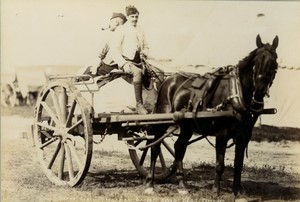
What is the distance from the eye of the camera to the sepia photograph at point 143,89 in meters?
4.56

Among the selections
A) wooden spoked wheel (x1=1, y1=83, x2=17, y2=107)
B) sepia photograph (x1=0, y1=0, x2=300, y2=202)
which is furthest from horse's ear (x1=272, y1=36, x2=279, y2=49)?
wooden spoked wheel (x1=1, y1=83, x2=17, y2=107)

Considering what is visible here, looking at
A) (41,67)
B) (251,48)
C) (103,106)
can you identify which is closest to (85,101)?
(103,106)

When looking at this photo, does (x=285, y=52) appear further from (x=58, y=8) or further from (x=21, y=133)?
(x=21, y=133)

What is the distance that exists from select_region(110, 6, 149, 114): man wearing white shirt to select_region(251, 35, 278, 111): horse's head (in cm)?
93

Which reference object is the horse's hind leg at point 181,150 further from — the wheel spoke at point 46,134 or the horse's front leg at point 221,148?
the wheel spoke at point 46,134

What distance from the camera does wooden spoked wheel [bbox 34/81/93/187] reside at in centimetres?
452

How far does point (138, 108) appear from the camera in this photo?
4.67 meters

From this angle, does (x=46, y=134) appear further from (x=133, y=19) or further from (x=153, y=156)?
(x=133, y=19)

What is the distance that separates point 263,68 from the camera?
4.17 m

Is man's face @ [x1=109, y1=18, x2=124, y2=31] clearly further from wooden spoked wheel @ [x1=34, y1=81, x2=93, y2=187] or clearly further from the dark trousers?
wooden spoked wheel @ [x1=34, y1=81, x2=93, y2=187]

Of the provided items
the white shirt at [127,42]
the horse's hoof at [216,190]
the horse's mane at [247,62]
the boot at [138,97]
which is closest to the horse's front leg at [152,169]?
the boot at [138,97]

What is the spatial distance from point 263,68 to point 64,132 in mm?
1641

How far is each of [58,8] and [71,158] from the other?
3.90ft

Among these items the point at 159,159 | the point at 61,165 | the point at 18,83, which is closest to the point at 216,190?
the point at 159,159
